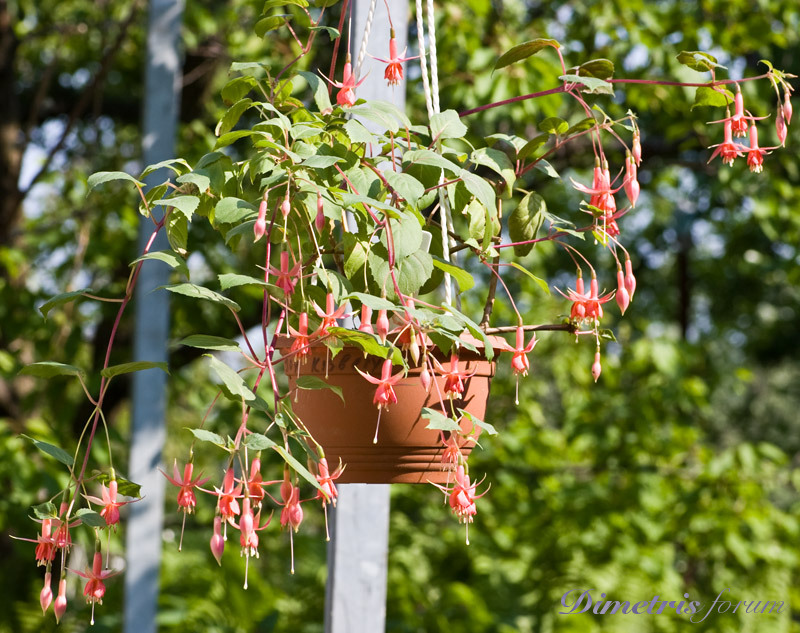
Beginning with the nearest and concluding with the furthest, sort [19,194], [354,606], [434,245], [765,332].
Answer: [434,245], [354,606], [19,194], [765,332]

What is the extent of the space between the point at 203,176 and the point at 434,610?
2.75 m

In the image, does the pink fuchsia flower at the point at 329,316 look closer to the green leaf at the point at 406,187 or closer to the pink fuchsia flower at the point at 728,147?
the green leaf at the point at 406,187

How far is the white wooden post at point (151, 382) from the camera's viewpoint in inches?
63.6

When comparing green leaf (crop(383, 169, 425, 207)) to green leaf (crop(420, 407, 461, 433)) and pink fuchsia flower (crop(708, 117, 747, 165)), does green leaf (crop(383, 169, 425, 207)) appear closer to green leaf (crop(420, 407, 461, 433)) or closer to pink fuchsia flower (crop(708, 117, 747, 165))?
green leaf (crop(420, 407, 461, 433))

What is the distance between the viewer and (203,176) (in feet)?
2.36

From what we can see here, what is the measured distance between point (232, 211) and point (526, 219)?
31 centimetres

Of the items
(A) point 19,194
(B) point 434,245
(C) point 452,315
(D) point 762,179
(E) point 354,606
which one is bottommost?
(E) point 354,606

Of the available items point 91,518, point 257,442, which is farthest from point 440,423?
point 91,518

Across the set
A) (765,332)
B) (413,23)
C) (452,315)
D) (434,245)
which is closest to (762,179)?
(413,23)

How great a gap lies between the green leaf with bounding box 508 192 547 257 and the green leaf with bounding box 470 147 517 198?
0.02 m

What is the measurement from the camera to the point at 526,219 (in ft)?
2.88

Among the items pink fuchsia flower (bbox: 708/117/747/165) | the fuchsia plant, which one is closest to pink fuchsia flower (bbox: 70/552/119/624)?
the fuchsia plant

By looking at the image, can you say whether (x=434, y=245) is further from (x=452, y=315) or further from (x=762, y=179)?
(x=762, y=179)

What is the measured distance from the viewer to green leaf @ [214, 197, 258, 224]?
716 mm
